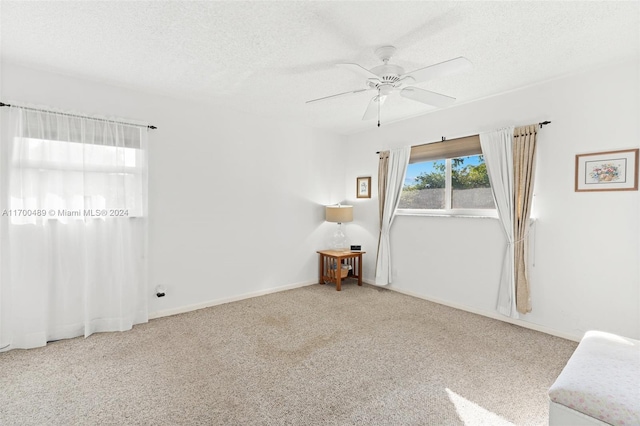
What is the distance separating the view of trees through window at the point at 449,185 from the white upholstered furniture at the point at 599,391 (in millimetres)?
2139

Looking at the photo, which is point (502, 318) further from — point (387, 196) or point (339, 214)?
point (339, 214)

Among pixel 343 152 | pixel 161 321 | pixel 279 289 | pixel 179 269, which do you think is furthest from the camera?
pixel 343 152

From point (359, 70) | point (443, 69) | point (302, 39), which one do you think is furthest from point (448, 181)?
point (302, 39)

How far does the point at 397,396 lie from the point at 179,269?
2691 mm

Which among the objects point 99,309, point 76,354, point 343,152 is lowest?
point 76,354

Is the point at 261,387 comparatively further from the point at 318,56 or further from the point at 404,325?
the point at 318,56

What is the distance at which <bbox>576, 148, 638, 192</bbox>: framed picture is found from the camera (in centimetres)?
251

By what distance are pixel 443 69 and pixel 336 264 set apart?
3.19m

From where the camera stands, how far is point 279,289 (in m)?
4.38

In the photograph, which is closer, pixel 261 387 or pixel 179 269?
pixel 261 387

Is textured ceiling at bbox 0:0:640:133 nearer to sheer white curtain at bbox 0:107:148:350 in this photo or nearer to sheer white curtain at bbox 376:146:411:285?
sheer white curtain at bbox 0:107:148:350

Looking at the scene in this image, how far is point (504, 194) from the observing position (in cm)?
321

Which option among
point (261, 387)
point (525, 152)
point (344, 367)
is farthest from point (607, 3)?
point (261, 387)

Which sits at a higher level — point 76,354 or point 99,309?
point 99,309
